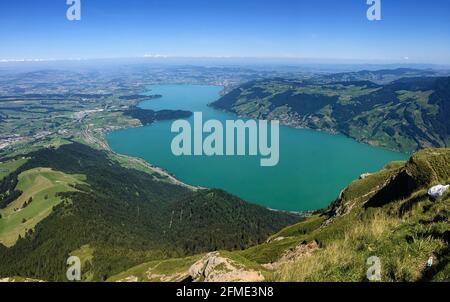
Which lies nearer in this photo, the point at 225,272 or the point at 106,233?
the point at 225,272

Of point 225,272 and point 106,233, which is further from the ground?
point 225,272

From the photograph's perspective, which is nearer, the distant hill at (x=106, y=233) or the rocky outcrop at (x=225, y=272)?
the rocky outcrop at (x=225, y=272)

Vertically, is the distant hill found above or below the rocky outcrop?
below

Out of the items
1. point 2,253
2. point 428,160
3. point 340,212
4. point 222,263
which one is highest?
point 428,160

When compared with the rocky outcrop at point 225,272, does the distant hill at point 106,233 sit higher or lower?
Answer: lower

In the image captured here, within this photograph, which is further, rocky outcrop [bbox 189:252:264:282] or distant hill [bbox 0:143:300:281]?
distant hill [bbox 0:143:300:281]

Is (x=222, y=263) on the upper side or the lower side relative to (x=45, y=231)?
upper
